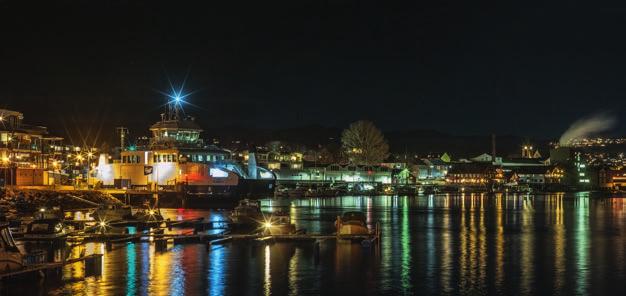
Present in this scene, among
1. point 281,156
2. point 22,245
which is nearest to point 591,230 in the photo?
point 22,245

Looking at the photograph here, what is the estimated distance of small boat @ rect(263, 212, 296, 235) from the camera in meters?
43.2

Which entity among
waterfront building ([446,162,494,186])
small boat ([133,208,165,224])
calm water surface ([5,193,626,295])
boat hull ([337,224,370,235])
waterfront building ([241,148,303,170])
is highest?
waterfront building ([241,148,303,170])

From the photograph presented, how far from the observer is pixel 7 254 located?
25.0 meters

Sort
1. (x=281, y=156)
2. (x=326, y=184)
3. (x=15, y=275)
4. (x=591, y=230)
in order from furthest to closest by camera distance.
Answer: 1. (x=281, y=156)
2. (x=326, y=184)
3. (x=591, y=230)
4. (x=15, y=275)

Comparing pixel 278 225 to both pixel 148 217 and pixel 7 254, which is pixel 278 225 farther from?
pixel 7 254

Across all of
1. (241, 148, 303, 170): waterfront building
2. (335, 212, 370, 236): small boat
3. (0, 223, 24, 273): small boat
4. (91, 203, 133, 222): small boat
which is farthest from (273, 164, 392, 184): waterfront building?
(0, 223, 24, 273): small boat

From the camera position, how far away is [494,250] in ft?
131

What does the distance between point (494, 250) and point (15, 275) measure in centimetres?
2510

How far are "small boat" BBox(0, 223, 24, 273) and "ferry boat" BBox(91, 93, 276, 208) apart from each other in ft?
163

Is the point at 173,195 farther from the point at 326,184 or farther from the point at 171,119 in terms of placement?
the point at 326,184

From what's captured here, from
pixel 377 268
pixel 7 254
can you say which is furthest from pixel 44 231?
pixel 377 268

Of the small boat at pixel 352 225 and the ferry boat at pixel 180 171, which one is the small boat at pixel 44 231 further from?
the ferry boat at pixel 180 171

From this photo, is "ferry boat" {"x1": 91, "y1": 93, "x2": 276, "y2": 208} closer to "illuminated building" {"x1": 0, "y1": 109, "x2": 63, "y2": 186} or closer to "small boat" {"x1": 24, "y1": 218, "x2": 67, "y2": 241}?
"illuminated building" {"x1": 0, "y1": 109, "x2": 63, "y2": 186}

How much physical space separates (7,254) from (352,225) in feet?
67.0
